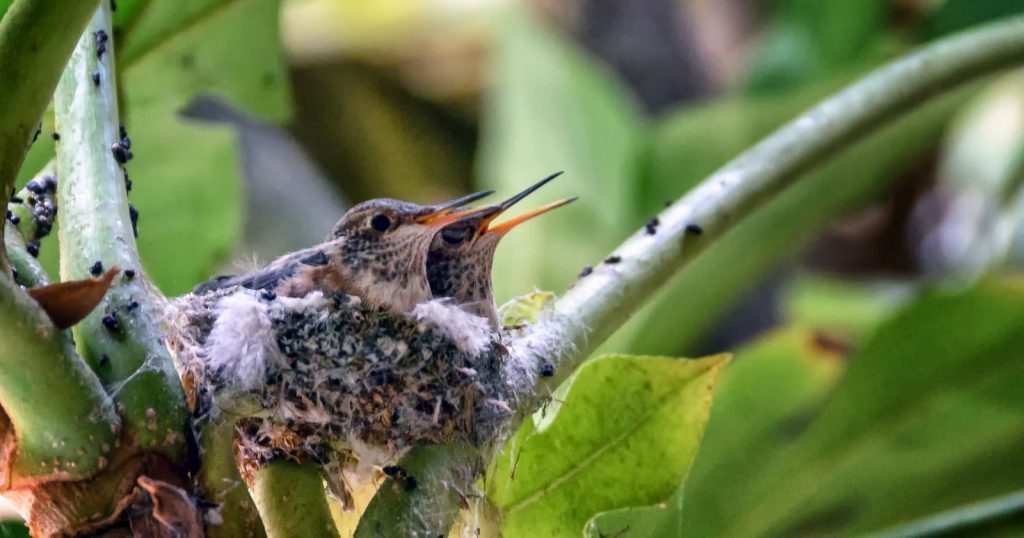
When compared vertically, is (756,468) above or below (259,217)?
below

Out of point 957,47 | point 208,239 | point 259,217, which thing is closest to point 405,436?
point 208,239

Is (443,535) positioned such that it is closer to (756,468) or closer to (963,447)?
(756,468)

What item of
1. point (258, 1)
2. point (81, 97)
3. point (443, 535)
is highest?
point (258, 1)

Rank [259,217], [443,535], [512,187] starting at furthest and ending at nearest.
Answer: [259,217] < [512,187] < [443,535]

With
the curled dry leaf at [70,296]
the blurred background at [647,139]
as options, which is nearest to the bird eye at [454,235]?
the blurred background at [647,139]

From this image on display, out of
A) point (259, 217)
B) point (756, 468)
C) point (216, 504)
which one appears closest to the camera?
point (216, 504)

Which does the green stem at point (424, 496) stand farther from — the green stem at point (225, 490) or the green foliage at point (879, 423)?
the green foliage at point (879, 423)

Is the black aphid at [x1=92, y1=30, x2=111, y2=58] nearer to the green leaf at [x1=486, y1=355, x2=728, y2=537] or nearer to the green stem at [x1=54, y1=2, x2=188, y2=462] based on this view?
the green stem at [x1=54, y1=2, x2=188, y2=462]
